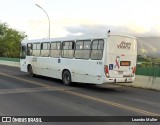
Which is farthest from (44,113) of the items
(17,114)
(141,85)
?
(141,85)

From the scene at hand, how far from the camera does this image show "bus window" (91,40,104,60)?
628 inches

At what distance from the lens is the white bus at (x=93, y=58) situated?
15.8 m

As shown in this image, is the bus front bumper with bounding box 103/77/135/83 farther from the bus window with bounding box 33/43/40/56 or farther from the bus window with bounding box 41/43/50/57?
the bus window with bounding box 33/43/40/56

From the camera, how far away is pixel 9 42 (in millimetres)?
88250

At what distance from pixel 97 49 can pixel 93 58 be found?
539mm

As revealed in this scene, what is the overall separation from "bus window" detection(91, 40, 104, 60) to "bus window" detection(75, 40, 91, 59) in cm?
43

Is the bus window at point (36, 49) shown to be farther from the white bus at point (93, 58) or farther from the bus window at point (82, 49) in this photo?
the bus window at point (82, 49)

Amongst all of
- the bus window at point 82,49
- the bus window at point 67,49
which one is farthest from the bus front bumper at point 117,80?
the bus window at point 67,49

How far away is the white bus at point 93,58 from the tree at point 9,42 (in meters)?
67.1

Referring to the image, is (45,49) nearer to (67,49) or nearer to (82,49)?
(67,49)

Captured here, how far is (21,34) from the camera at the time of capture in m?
94.8

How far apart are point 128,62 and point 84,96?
4.05 meters

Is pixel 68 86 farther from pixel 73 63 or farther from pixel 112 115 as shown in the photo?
pixel 112 115

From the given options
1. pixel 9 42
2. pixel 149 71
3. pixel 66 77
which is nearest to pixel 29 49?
pixel 66 77
